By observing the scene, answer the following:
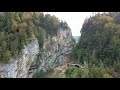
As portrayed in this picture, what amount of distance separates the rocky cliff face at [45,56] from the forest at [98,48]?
1.22ft

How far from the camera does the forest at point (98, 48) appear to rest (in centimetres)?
625

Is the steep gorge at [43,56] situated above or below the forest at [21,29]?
below

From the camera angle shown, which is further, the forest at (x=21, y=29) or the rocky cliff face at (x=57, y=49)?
the rocky cliff face at (x=57, y=49)

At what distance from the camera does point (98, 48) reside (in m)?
6.74

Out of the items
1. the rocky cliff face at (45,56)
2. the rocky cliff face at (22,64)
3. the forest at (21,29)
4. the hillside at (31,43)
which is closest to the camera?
the forest at (21,29)

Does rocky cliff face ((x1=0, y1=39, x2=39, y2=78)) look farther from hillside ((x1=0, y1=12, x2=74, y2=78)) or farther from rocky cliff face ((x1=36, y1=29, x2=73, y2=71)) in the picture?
rocky cliff face ((x1=36, y1=29, x2=73, y2=71))

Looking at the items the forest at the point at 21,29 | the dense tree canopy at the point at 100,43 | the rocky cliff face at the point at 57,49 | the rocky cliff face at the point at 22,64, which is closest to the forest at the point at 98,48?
the dense tree canopy at the point at 100,43

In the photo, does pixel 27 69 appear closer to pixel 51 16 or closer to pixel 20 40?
pixel 20 40

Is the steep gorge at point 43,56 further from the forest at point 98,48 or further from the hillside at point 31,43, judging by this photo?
the forest at point 98,48

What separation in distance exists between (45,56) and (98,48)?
142cm

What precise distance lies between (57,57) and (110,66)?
4.85 feet

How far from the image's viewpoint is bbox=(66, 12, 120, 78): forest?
6254 mm

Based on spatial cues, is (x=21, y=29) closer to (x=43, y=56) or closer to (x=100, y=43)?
(x=43, y=56)

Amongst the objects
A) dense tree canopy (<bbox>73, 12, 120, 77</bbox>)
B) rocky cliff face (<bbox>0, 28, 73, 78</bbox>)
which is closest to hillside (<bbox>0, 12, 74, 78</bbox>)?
rocky cliff face (<bbox>0, 28, 73, 78</bbox>)
